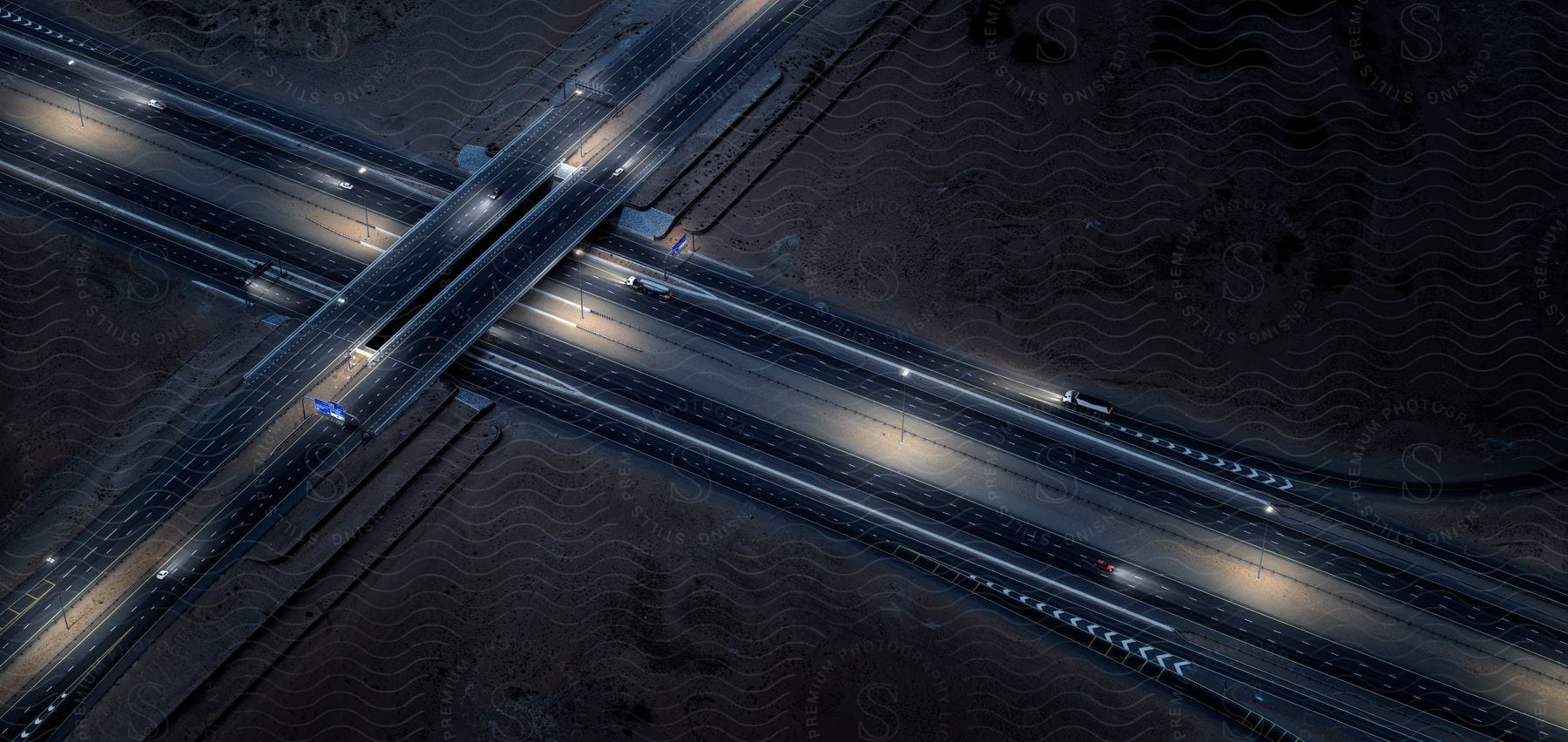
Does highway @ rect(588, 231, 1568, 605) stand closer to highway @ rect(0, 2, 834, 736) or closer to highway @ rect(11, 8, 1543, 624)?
highway @ rect(11, 8, 1543, 624)

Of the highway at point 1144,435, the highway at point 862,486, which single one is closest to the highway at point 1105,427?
the highway at point 1144,435

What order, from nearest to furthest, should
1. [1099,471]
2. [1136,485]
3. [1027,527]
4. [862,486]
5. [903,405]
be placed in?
[1027,527], [862,486], [1136,485], [1099,471], [903,405]

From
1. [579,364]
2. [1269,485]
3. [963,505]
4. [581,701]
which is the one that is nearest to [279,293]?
[579,364]

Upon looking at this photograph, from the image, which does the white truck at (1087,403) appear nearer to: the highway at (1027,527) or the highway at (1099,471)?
the highway at (1099,471)

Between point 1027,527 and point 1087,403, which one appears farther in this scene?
point 1087,403

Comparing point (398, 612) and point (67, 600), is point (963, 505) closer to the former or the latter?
point (398, 612)

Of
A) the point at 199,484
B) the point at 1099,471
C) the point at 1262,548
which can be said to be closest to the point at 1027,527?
the point at 1099,471

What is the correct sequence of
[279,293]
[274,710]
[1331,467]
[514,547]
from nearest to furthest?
1. [274,710]
2. [514,547]
3. [1331,467]
4. [279,293]

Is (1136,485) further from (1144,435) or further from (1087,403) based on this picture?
(1087,403)
